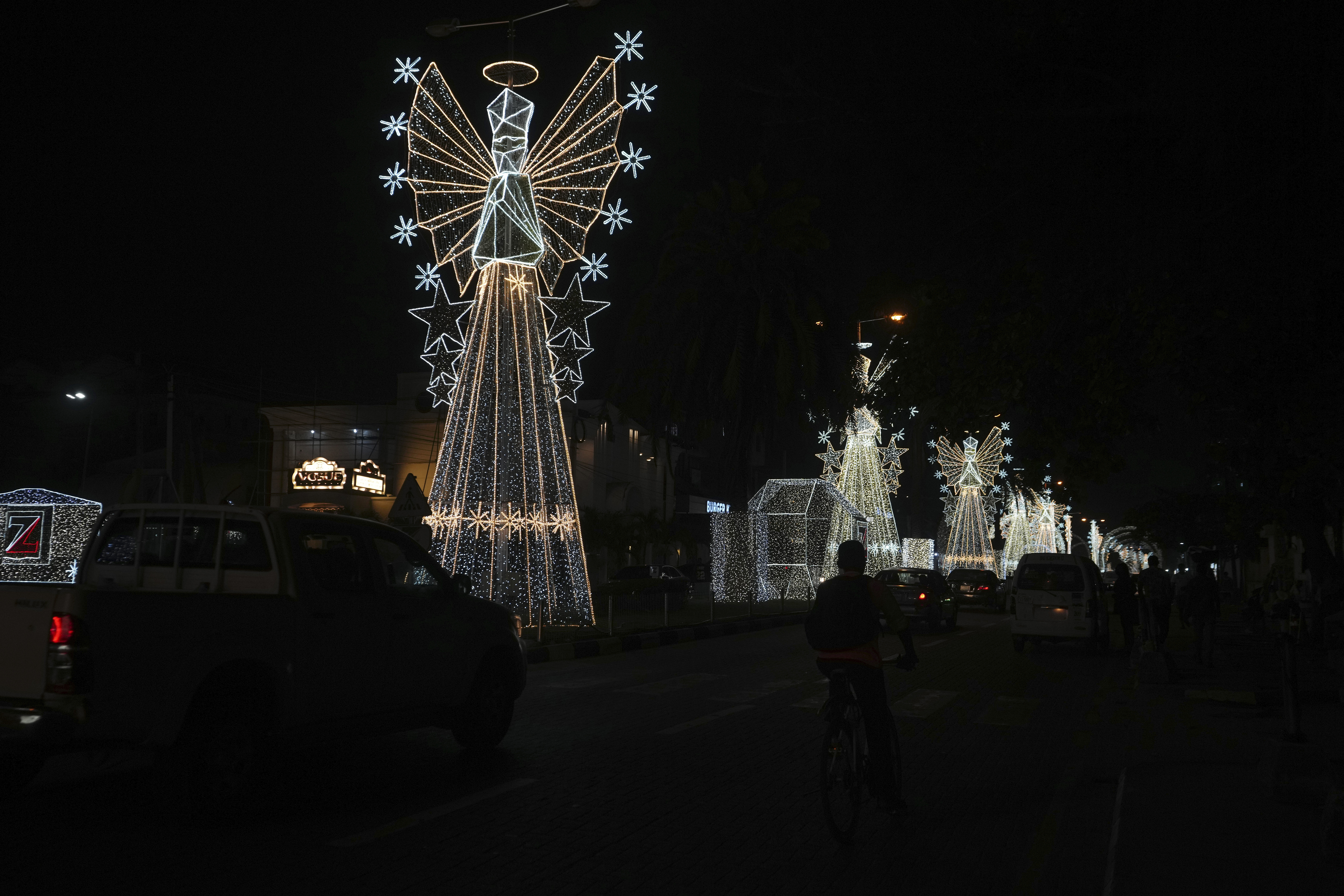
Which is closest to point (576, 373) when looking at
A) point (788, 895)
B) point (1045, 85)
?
point (1045, 85)

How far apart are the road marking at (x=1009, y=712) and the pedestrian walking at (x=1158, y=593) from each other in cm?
647

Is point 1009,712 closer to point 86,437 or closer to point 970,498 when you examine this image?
point 970,498

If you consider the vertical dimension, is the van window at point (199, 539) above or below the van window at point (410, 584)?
above

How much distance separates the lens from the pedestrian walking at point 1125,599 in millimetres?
22781

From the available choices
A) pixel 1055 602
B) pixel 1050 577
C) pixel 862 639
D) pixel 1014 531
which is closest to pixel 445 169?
pixel 1050 577

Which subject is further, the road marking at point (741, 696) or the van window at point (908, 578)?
the van window at point (908, 578)

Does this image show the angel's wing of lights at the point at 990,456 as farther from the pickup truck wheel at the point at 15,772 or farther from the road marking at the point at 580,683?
the pickup truck wheel at the point at 15,772

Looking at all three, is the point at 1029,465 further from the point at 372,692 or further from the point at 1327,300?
the point at 372,692

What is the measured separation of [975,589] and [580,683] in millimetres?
28649

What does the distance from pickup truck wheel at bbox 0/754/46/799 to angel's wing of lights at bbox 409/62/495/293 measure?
14.5 m

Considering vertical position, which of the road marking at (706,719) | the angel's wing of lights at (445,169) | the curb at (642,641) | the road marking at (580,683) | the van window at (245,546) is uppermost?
the angel's wing of lights at (445,169)

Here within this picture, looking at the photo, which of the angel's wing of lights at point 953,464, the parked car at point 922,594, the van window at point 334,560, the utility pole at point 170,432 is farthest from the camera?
the angel's wing of lights at point 953,464

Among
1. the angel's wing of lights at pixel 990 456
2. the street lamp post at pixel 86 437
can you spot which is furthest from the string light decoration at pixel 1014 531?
the street lamp post at pixel 86 437

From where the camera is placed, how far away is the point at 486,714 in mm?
9281
